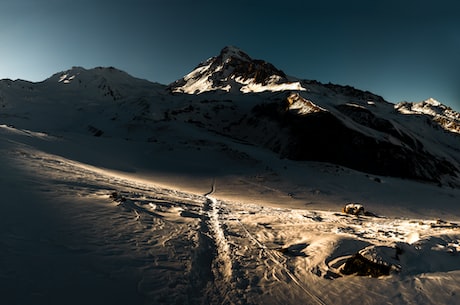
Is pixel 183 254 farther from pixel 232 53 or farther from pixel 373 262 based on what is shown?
pixel 232 53

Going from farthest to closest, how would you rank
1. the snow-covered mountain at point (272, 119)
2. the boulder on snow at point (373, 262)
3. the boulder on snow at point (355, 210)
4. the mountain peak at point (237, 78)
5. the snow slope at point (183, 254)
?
the mountain peak at point (237, 78) → the snow-covered mountain at point (272, 119) → the boulder on snow at point (355, 210) → the boulder on snow at point (373, 262) → the snow slope at point (183, 254)

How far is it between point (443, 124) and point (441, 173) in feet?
160

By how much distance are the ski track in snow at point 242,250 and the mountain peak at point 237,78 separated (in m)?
58.9

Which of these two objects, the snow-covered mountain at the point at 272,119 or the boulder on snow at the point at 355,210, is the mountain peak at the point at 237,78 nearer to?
the snow-covered mountain at the point at 272,119

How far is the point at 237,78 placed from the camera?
324 feet

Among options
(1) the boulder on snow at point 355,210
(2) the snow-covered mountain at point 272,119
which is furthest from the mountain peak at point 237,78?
(1) the boulder on snow at point 355,210

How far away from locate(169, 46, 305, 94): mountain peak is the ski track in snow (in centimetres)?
5895

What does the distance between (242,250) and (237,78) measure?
93.9 meters

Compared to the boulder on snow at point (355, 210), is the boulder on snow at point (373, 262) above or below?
below

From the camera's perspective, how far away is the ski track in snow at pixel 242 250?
6.83m

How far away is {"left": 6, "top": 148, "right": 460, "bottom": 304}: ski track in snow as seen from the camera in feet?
22.4

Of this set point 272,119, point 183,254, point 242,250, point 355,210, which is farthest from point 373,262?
point 272,119

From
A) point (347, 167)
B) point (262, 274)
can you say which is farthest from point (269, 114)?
point (262, 274)

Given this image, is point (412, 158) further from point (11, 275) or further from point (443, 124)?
point (443, 124)
